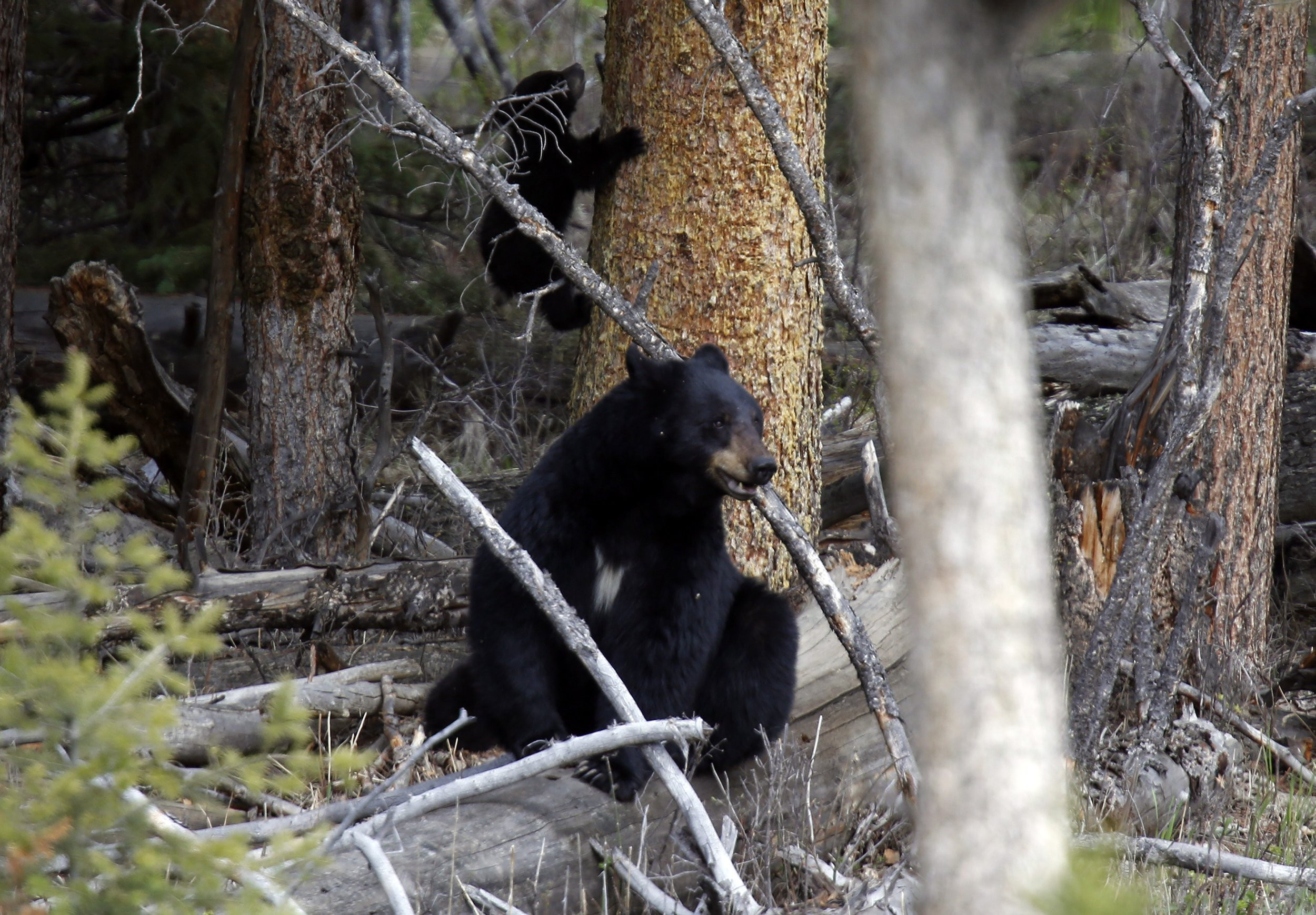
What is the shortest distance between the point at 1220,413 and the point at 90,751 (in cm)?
527

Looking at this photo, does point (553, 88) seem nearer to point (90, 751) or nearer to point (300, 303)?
point (300, 303)

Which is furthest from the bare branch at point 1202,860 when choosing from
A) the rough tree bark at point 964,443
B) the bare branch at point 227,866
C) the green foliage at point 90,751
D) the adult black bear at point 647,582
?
the rough tree bark at point 964,443

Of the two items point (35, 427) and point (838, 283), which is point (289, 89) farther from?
point (35, 427)

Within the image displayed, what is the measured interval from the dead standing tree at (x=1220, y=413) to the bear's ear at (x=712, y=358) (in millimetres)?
1462

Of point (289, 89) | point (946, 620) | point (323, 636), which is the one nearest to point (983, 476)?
point (946, 620)

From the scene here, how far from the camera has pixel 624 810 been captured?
337 centimetres

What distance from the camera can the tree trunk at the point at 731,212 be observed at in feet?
14.8

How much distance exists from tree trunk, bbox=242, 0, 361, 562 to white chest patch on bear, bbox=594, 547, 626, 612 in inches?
108

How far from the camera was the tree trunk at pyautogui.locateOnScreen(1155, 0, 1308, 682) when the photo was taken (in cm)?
550

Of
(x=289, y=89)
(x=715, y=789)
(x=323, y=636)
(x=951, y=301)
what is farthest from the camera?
(x=289, y=89)

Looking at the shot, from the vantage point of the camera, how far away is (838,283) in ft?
11.5

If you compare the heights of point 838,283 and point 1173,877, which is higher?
point 838,283

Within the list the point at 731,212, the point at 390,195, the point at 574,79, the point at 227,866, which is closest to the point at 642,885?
the point at 227,866

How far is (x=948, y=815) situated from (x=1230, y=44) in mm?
3817
